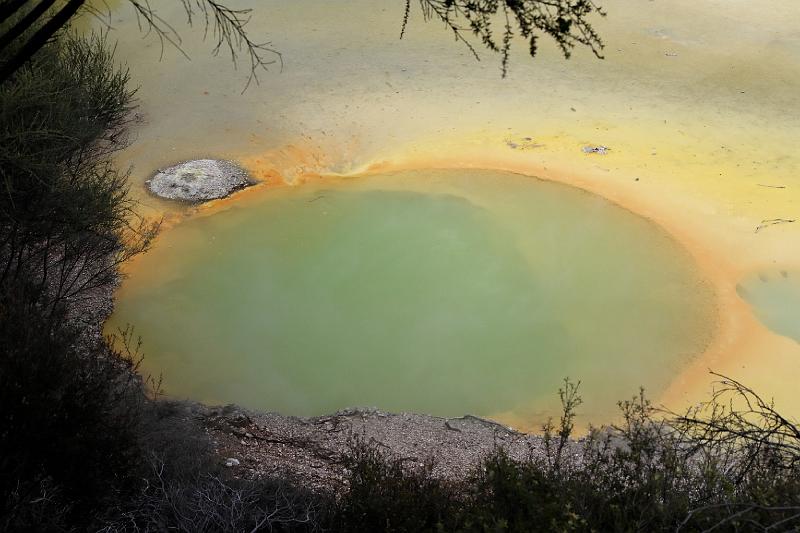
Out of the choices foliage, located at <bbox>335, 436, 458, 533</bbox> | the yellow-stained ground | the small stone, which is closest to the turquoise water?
the yellow-stained ground

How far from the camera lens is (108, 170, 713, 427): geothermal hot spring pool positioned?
25.9 feet

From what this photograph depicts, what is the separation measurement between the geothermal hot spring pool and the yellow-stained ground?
459 millimetres

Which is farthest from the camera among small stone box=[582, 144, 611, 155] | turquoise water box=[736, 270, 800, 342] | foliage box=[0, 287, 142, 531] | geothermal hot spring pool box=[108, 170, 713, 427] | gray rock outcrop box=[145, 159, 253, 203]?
small stone box=[582, 144, 611, 155]

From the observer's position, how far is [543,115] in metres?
11.4

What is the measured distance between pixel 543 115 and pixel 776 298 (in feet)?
14.2

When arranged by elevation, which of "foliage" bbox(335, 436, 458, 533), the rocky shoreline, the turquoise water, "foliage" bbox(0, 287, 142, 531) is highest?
"foliage" bbox(0, 287, 142, 531)

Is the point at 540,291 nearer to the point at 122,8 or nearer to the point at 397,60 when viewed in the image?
the point at 397,60

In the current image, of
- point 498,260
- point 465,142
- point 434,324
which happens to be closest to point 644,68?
point 465,142

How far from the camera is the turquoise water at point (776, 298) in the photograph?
27.9 feet

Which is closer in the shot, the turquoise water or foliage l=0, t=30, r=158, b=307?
foliage l=0, t=30, r=158, b=307

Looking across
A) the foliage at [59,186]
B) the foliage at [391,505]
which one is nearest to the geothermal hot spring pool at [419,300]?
the foliage at [59,186]

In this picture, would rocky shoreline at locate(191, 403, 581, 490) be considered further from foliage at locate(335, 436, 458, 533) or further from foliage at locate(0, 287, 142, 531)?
foliage at locate(0, 287, 142, 531)

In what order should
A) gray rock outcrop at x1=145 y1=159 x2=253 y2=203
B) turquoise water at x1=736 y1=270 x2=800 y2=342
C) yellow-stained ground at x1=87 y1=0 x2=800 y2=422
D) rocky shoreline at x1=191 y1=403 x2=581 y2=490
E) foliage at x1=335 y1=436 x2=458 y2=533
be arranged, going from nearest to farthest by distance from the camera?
foliage at x1=335 y1=436 x2=458 y2=533
rocky shoreline at x1=191 y1=403 x2=581 y2=490
turquoise water at x1=736 y1=270 x2=800 y2=342
yellow-stained ground at x1=87 y1=0 x2=800 y2=422
gray rock outcrop at x1=145 y1=159 x2=253 y2=203

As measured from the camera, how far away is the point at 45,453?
15.0 ft
